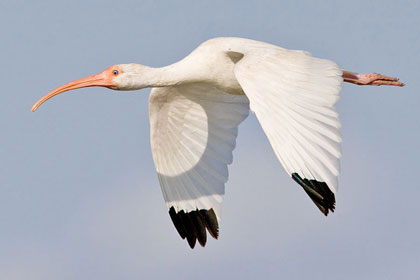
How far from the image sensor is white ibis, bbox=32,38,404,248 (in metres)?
14.2

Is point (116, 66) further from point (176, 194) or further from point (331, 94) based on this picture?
point (331, 94)

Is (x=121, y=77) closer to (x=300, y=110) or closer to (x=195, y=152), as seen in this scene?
(x=195, y=152)

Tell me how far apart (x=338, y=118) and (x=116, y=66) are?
5.08 m

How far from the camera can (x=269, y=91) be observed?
50.2 feet

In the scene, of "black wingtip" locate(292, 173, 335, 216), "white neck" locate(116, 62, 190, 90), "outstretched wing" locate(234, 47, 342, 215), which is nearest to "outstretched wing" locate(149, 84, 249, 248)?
"white neck" locate(116, 62, 190, 90)

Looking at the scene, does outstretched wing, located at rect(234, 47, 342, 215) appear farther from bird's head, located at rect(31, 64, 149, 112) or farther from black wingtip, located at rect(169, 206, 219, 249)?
black wingtip, located at rect(169, 206, 219, 249)

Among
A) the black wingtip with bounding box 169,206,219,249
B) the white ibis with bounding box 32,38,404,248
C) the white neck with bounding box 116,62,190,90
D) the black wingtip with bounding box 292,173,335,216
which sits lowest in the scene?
the black wingtip with bounding box 292,173,335,216

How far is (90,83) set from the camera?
1833 centimetres

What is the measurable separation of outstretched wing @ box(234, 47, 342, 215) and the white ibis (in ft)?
0.05

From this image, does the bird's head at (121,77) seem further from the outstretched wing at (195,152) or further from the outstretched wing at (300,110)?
the outstretched wing at (300,110)

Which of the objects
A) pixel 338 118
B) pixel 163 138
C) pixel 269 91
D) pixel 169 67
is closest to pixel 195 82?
pixel 169 67

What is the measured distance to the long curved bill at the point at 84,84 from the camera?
18094 mm

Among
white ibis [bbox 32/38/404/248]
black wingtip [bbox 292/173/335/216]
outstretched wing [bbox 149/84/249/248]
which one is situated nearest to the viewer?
black wingtip [bbox 292/173/335/216]

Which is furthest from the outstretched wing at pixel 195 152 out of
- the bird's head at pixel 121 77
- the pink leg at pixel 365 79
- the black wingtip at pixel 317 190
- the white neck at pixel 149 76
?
the black wingtip at pixel 317 190
